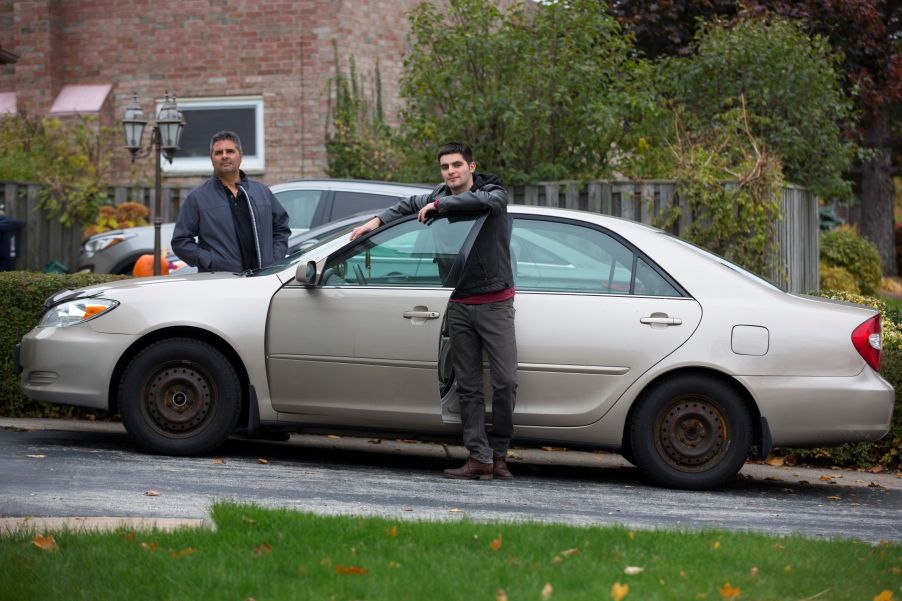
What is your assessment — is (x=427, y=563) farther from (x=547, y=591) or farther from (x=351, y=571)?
(x=547, y=591)

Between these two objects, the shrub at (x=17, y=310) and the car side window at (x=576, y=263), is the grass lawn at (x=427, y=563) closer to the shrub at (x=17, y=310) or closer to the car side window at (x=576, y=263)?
the car side window at (x=576, y=263)

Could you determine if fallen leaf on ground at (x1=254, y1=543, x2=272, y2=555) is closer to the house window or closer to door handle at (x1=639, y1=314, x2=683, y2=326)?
door handle at (x1=639, y1=314, x2=683, y2=326)

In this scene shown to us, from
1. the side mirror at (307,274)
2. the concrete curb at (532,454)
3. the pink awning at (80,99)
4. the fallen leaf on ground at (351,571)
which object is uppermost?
the pink awning at (80,99)

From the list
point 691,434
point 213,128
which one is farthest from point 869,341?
point 213,128

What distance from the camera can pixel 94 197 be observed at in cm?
1723


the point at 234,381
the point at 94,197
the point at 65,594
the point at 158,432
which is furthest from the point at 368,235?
the point at 94,197

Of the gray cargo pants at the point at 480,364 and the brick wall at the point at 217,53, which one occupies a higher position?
the brick wall at the point at 217,53

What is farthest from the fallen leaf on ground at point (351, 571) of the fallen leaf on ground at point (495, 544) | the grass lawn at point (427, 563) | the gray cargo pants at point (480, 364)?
the gray cargo pants at point (480, 364)

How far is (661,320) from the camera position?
23.6 feet

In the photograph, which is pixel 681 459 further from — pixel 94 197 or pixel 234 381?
pixel 94 197

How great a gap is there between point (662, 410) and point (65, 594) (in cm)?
382

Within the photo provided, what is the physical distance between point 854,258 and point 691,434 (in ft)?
46.7

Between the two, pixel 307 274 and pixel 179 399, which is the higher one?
pixel 307 274

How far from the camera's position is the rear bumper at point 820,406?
23.4 ft
